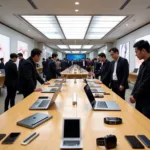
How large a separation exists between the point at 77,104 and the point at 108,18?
6.20 metres

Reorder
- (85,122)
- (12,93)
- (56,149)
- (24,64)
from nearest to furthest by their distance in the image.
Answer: (56,149) → (85,122) → (24,64) → (12,93)

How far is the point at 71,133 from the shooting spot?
1.38m

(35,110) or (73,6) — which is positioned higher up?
(73,6)

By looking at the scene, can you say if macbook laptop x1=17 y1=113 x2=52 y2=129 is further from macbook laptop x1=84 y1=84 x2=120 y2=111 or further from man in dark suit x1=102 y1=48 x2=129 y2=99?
man in dark suit x1=102 y1=48 x2=129 y2=99

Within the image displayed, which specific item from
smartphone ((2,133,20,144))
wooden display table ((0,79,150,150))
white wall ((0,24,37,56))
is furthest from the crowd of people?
white wall ((0,24,37,56))

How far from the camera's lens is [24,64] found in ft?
11.1

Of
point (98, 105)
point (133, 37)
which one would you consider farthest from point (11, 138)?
point (133, 37)

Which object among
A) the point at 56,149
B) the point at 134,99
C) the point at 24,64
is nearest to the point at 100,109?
the point at 134,99

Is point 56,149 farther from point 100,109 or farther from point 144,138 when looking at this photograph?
point 100,109

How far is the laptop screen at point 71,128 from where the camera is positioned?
138 cm

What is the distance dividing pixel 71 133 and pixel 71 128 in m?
0.04

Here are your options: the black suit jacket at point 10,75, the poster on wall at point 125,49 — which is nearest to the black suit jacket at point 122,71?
the black suit jacket at point 10,75

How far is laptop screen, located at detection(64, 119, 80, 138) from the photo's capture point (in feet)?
4.52

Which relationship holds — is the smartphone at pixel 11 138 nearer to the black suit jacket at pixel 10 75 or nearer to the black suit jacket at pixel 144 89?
the black suit jacket at pixel 144 89
